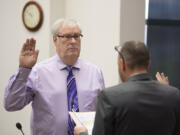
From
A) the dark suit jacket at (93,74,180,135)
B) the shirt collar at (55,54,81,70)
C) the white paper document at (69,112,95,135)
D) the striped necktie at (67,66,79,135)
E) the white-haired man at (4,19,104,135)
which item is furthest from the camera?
the shirt collar at (55,54,81,70)

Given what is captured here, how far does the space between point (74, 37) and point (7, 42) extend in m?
2.31

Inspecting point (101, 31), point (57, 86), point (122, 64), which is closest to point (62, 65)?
point (57, 86)

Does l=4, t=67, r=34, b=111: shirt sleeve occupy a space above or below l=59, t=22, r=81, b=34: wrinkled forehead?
below

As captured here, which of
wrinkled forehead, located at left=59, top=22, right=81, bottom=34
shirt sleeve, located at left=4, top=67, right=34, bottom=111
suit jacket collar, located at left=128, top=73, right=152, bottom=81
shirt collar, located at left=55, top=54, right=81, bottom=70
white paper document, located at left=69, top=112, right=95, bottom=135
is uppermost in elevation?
wrinkled forehead, located at left=59, top=22, right=81, bottom=34

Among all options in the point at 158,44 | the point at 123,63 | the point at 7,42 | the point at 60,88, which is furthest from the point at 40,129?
the point at 7,42

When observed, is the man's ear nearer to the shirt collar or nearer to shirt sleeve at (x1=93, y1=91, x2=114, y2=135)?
shirt sleeve at (x1=93, y1=91, x2=114, y2=135)

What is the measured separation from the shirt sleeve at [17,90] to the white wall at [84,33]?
114cm

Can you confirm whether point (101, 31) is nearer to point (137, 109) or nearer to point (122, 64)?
point (122, 64)

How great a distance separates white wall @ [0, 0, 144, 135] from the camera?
254 centimetres

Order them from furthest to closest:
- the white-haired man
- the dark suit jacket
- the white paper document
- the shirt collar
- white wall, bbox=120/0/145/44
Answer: white wall, bbox=120/0/145/44, the shirt collar, the white-haired man, the white paper document, the dark suit jacket

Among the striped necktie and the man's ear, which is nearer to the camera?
the man's ear

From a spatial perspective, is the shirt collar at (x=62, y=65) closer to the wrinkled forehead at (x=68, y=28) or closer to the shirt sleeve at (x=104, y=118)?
the wrinkled forehead at (x=68, y=28)

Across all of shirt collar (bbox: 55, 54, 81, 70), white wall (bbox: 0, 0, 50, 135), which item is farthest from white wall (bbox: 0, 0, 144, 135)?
shirt collar (bbox: 55, 54, 81, 70)

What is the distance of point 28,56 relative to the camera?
156cm
